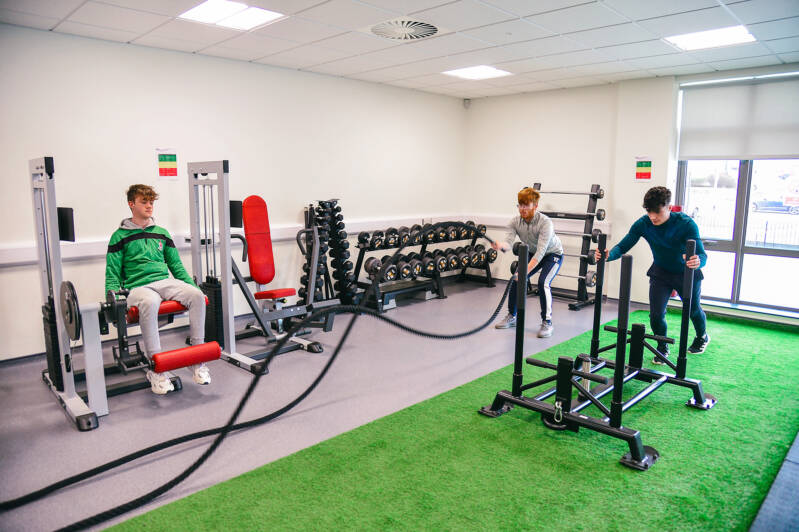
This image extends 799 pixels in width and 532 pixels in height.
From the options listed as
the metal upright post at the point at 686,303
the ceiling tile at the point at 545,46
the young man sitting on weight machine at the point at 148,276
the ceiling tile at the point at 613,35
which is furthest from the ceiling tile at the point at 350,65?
the metal upright post at the point at 686,303

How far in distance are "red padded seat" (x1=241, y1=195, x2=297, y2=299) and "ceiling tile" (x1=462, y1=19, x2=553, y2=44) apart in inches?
84.2

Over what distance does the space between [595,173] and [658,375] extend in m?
3.51

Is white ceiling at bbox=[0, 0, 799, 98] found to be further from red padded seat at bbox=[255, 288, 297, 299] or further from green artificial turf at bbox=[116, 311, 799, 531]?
green artificial turf at bbox=[116, 311, 799, 531]

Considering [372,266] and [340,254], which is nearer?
[340,254]

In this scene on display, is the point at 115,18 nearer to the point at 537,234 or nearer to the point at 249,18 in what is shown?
the point at 249,18

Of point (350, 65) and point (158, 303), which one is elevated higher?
point (350, 65)

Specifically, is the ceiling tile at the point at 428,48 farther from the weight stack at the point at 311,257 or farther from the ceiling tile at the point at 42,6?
the ceiling tile at the point at 42,6

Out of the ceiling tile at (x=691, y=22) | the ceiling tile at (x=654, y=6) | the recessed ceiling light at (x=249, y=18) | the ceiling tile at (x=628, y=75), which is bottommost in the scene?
the ceiling tile at (x=654, y=6)

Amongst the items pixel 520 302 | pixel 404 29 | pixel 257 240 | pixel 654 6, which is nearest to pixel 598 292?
pixel 520 302

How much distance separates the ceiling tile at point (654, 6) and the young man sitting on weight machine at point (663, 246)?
111 centimetres

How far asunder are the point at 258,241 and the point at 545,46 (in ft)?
9.27

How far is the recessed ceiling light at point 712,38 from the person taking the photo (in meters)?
3.84

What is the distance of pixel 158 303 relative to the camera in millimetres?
3275

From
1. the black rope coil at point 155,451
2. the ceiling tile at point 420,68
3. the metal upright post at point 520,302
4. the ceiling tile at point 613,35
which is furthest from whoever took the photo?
the ceiling tile at point 420,68
